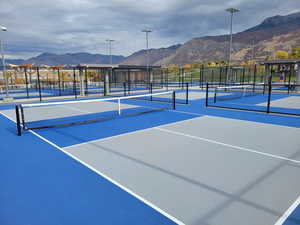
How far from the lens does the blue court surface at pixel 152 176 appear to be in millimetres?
3418

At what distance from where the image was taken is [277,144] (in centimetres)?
656

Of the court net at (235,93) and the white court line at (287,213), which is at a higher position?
the court net at (235,93)

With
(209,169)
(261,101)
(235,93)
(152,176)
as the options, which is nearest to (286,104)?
(261,101)

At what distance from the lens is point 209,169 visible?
4.95 meters

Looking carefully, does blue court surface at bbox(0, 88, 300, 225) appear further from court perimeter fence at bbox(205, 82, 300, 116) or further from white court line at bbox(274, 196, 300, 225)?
court perimeter fence at bbox(205, 82, 300, 116)

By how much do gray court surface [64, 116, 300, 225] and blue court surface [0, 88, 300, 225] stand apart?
0.02 metres

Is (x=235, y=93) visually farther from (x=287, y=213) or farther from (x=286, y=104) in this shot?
(x=287, y=213)

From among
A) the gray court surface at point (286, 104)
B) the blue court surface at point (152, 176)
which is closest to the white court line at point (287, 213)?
the blue court surface at point (152, 176)

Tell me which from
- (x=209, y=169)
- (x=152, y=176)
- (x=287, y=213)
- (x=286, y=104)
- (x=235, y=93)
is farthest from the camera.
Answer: (x=235, y=93)

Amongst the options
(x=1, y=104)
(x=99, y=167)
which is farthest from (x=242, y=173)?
(x=1, y=104)

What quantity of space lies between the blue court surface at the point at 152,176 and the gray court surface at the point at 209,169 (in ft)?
0.05

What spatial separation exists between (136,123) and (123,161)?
4351 millimetres

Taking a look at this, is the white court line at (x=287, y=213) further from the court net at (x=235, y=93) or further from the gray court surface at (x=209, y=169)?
the court net at (x=235, y=93)

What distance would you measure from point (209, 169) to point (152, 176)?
1285mm
